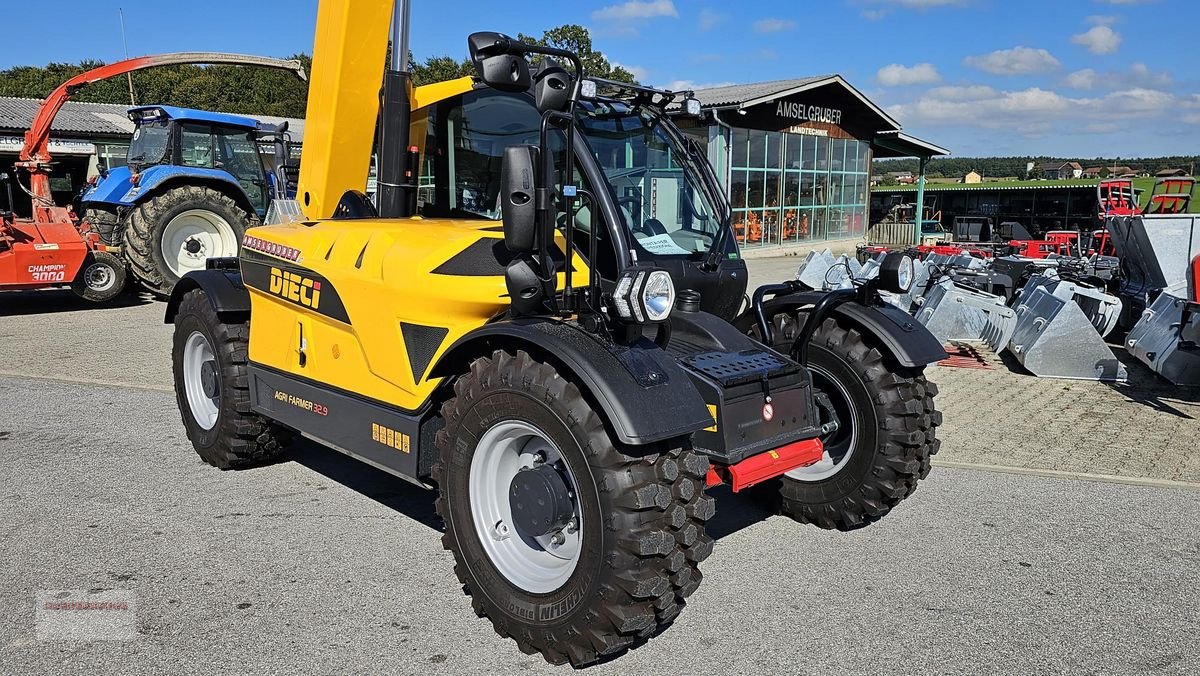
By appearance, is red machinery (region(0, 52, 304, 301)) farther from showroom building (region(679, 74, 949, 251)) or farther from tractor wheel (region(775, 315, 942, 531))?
showroom building (region(679, 74, 949, 251))

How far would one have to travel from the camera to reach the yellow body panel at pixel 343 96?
15.3 ft

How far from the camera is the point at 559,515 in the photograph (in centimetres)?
323

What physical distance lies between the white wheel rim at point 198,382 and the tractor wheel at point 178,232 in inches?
268

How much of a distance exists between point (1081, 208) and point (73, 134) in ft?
113

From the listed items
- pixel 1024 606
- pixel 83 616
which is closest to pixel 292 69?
pixel 83 616

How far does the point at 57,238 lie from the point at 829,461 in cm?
1076

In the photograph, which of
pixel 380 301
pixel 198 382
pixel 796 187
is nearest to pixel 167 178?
pixel 198 382

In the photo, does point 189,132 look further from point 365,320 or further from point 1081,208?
point 1081,208

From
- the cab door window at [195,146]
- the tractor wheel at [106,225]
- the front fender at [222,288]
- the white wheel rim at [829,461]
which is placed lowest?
the white wheel rim at [829,461]

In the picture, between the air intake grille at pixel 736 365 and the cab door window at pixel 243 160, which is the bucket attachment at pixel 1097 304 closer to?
the air intake grille at pixel 736 365

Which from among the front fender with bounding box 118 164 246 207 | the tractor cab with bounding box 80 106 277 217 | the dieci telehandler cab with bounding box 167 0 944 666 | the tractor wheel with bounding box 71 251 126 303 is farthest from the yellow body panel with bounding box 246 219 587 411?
the tractor cab with bounding box 80 106 277 217

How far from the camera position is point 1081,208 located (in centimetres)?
3312

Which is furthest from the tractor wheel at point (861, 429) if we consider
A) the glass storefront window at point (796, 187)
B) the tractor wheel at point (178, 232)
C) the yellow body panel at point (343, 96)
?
the glass storefront window at point (796, 187)

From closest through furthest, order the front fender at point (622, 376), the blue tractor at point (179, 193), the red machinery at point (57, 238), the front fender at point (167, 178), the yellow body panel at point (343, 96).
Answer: the front fender at point (622, 376), the yellow body panel at point (343, 96), the red machinery at point (57, 238), the blue tractor at point (179, 193), the front fender at point (167, 178)
